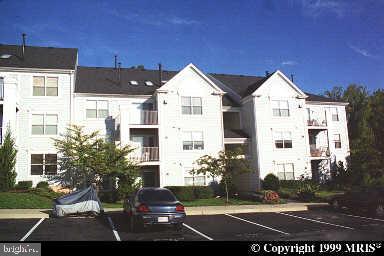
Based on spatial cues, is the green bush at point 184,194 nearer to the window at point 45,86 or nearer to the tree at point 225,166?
the tree at point 225,166

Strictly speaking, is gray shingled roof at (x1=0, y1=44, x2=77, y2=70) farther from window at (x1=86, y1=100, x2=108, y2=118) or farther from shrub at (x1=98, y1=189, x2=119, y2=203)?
shrub at (x1=98, y1=189, x2=119, y2=203)

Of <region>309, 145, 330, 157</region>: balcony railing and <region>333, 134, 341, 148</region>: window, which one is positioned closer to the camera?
<region>309, 145, 330, 157</region>: balcony railing

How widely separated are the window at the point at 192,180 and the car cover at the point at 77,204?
1229 cm

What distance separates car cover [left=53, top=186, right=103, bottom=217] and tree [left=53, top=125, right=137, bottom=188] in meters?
6.55

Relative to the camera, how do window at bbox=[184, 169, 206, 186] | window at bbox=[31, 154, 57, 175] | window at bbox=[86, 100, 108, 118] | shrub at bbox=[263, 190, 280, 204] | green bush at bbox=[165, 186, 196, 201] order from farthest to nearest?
window at bbox=[86, 100, 108, 118], window at bbox=[184, 169, 206, 186], window at bbox=[31, 154, 57, 175], green bush at bbox=[165, 186, 196, 201], shrub at bbox=[263, 190, 280, 204]

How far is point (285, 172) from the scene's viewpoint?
32375 mm

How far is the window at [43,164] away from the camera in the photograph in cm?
2808

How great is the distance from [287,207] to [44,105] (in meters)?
19.3

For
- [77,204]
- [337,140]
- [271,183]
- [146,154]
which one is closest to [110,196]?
[146,154]

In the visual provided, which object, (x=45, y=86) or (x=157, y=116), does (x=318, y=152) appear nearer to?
(x=157, y=116)

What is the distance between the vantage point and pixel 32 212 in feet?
59.9

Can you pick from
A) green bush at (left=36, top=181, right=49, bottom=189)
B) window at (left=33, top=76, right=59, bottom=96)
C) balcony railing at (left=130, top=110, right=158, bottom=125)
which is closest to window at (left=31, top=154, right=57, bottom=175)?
green bush at (left=36, top=181, right=49, bottom=189)

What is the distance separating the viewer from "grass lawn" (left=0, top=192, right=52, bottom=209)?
19922mm

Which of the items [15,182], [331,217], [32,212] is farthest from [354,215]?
[15,182]
